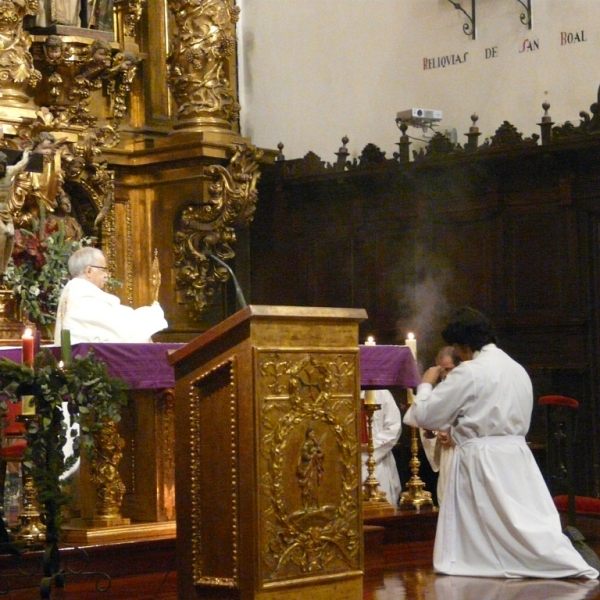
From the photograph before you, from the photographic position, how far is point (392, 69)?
1197 cm

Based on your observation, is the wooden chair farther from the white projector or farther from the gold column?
the white projector

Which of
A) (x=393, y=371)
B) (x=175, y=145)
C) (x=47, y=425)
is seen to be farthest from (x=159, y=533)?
(x=175, y=145)

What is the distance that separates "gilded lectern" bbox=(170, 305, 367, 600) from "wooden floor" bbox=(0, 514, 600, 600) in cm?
116

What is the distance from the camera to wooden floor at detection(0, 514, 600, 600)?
6.28 m

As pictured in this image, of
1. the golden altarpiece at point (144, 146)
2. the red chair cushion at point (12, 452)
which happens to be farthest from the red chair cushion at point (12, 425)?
the golden altarpiece at point (144, 146)

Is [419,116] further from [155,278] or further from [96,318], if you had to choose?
[96,318]

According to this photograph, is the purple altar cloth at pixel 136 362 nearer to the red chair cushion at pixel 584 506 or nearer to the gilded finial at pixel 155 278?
the gilded finial at pixel 155 278

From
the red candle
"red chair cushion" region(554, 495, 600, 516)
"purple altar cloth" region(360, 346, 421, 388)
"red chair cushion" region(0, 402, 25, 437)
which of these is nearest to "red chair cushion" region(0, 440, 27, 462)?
"red chair cushion" region(0, 402, 25, 437)

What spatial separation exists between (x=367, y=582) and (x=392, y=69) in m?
6.17

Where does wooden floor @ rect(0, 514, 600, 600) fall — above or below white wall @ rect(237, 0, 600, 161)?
below

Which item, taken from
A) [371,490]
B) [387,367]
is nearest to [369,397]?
[387,367]

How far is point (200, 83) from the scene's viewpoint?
1008 cm

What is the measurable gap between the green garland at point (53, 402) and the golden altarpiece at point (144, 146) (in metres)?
3.05

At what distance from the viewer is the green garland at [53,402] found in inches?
238
